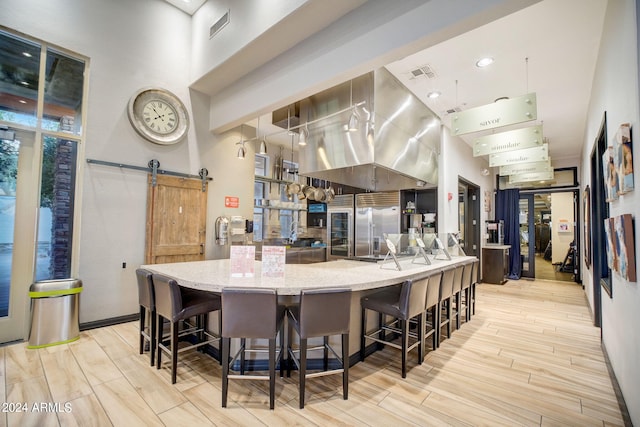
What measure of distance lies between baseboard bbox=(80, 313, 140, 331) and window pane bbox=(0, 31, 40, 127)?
2513 millimetres

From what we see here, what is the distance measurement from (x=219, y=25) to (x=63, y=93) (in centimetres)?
218

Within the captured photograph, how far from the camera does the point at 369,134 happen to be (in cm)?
342

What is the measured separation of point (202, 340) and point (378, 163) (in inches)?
111

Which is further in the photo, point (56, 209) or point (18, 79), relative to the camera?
point (56, 209)

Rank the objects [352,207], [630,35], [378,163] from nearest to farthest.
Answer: [630,35] < [378,163] < [352,207]

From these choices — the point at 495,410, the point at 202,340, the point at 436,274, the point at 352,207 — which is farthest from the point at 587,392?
the point at 352,207

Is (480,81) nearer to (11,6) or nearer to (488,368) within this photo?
(488,368)

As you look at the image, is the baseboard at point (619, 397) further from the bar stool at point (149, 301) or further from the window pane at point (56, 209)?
the window pane at point (56, 209)

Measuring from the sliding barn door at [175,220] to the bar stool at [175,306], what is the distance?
170cm

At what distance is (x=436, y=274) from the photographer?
3143 mm

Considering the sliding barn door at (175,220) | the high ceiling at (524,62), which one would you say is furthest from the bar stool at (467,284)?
the sliding barn door at (175,220)

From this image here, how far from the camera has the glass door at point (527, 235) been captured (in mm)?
8492

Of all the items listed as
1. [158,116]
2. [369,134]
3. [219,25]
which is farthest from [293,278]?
[219,25]

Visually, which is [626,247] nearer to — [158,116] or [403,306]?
[403,306]
